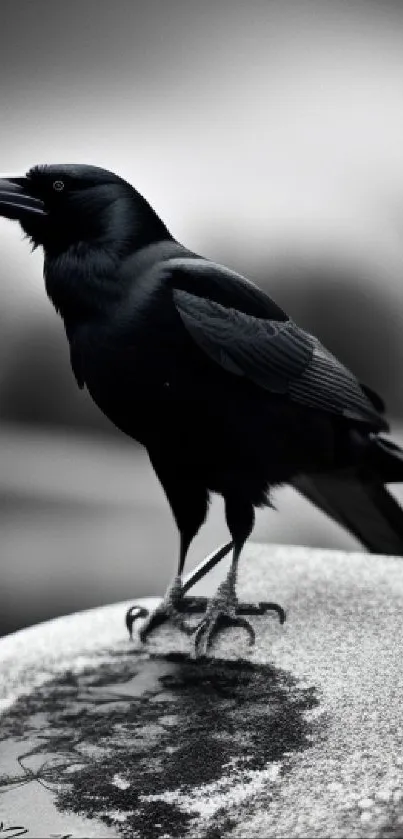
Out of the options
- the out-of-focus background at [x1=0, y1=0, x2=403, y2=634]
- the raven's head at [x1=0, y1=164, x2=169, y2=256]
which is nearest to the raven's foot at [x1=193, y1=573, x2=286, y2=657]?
the out-of-focus background at [x1=0, y1=0, x2=403, y2=634]

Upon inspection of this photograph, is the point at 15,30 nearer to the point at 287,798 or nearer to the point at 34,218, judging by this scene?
the point at 34,218

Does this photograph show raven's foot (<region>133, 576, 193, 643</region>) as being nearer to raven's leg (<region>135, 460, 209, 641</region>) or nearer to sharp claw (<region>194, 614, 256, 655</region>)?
raven's leg (<region>135, 460, 209, 641</region>)

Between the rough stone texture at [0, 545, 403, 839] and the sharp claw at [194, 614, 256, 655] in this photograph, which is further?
the sharp claw at [194, 614, 256, 655]

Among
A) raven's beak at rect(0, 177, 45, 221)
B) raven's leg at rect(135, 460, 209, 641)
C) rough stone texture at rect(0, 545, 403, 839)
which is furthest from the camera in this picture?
raven's leg at rect(135, 460, 209, 641)

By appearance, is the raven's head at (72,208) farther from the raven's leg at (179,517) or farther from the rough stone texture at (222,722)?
the rough stone texture at (222,722)

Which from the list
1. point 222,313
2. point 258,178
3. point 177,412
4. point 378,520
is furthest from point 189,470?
point 258,178
